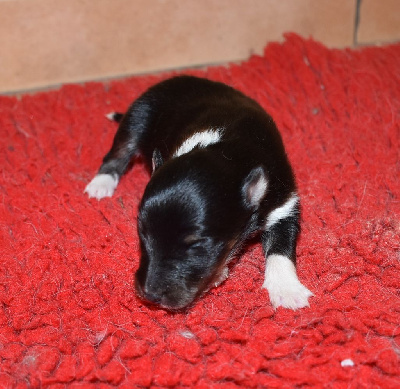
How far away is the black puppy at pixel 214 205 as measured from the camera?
251 cm

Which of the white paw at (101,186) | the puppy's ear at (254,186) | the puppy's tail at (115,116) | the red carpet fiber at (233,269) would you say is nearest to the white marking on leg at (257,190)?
the puppy's ear at (254,186)

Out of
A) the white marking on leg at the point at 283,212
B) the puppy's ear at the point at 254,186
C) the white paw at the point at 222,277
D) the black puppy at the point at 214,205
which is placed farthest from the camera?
the white marking on leg at the point at 283,212

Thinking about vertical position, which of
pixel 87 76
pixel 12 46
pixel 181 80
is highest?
pixel 181 80

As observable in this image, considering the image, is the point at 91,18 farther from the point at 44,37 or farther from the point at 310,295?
the point at 310,295

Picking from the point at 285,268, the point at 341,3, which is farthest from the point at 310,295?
the point at 341,3

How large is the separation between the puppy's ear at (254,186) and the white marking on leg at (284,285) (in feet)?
1.20

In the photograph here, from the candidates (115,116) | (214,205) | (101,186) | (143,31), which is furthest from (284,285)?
(143,31)

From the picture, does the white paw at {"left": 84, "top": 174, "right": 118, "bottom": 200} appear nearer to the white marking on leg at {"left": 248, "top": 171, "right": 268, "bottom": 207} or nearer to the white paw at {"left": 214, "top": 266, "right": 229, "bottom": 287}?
the white paw at {"left": 214, "top": 266, "right": 229, "bottom": 287}

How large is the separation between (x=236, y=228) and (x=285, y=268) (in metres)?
0.39

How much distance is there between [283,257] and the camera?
295 centimetres

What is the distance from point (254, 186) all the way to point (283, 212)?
42cm

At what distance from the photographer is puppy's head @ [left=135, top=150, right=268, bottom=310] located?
2.48 metres

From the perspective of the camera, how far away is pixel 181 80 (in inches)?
154

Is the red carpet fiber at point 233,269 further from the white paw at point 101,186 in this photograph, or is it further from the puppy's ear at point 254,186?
the puppy's ear at point 254,186
